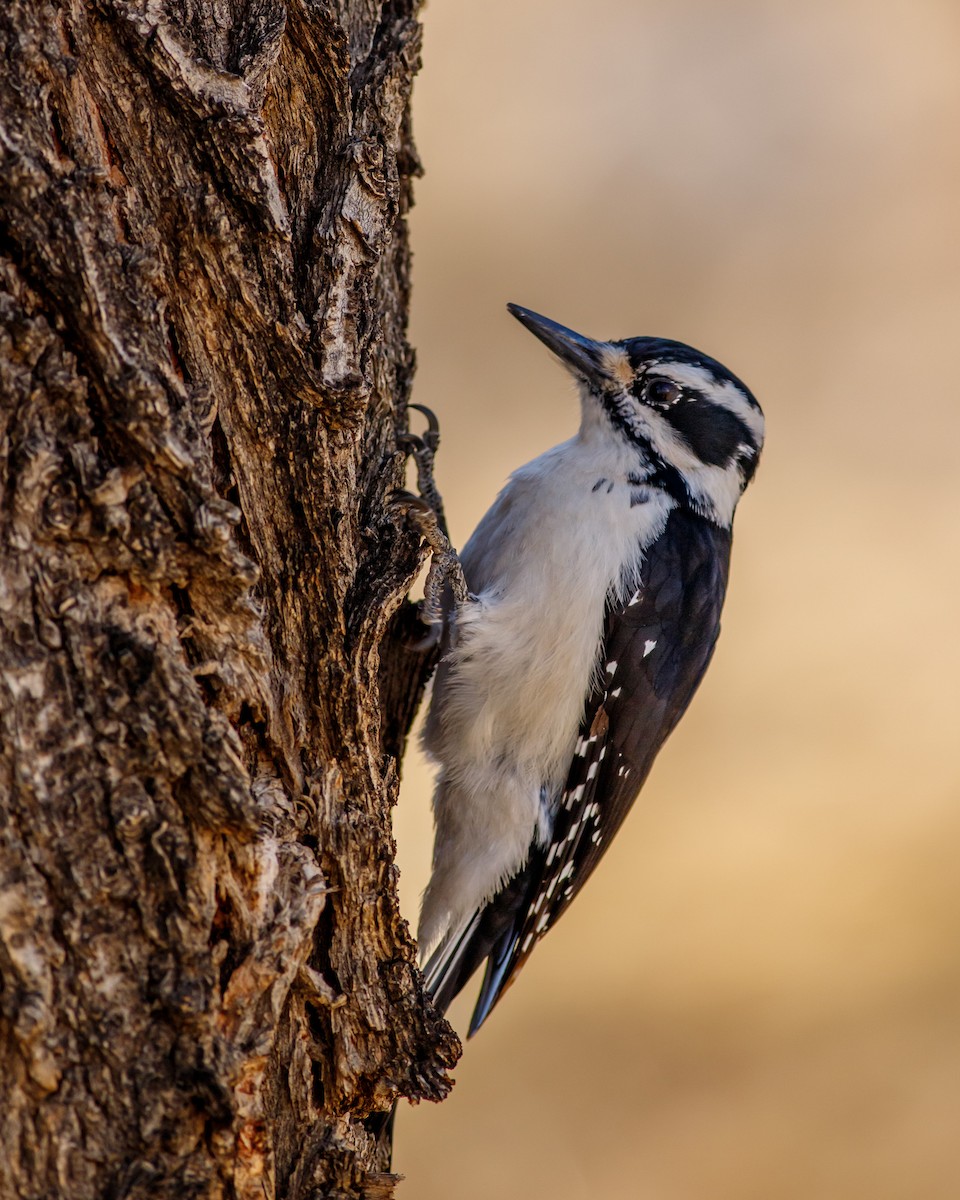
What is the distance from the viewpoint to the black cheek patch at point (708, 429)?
3877mm

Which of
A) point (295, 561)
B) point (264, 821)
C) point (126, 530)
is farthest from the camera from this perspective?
point (295, 561)

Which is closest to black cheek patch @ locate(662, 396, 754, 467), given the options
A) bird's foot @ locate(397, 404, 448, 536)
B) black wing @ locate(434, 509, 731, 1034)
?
black wing @ locate(434, 509, 731, 1034)

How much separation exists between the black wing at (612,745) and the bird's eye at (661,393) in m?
0.36

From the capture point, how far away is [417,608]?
11.3 feet

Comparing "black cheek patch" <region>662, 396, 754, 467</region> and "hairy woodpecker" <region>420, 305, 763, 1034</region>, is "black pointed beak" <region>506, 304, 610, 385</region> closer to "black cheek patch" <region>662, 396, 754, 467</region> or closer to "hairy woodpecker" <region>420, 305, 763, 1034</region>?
"hairy woodpecker" <region>420, 305, 763, 1034</region>

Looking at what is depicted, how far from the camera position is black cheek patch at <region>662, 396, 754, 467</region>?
3877 millimetres

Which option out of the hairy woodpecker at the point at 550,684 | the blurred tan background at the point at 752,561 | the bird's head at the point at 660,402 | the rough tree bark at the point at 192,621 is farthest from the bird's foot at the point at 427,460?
the rough tree bark at the point at 192,621

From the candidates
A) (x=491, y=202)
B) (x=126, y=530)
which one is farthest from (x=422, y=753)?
(x=491, y=202)

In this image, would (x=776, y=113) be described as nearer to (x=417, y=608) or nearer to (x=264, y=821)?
(x=417, y=608)

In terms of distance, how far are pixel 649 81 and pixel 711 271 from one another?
1.04 m

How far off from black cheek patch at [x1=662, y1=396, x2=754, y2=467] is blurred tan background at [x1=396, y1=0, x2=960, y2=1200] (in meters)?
0.60

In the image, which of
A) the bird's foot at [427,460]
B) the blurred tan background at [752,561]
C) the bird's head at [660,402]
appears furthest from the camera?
the blurred tan background at [752,561]

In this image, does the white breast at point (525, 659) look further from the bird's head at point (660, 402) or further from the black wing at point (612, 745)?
the bird's head at point (660, 402)

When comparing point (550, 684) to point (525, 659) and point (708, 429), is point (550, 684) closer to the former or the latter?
point (525, 659)
